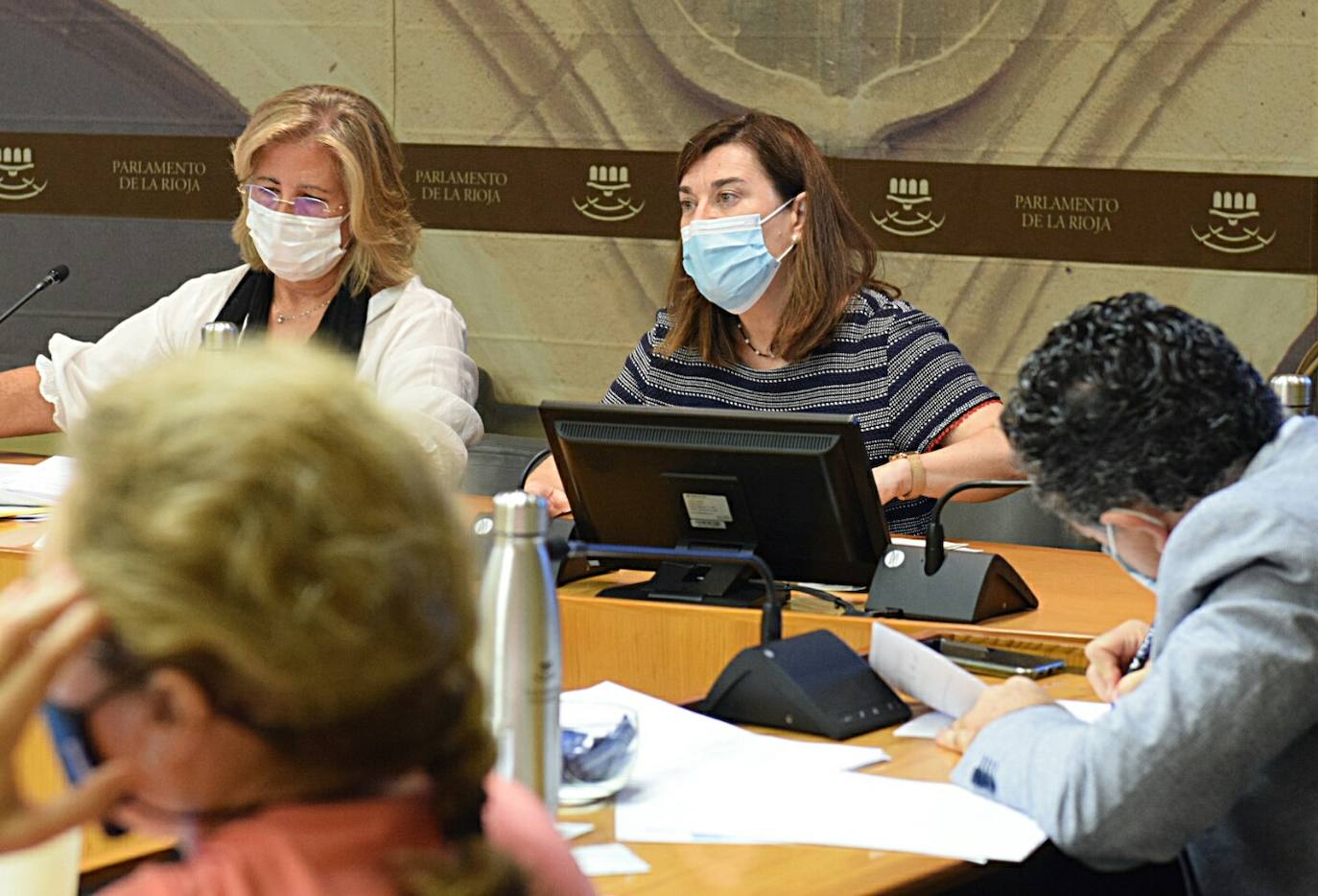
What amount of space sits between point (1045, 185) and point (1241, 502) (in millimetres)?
2728

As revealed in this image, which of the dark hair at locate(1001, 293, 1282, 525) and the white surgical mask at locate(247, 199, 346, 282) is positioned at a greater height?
the white surgical mask at locate(247, 199, 346, 282)

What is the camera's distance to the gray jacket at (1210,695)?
1.40 metres

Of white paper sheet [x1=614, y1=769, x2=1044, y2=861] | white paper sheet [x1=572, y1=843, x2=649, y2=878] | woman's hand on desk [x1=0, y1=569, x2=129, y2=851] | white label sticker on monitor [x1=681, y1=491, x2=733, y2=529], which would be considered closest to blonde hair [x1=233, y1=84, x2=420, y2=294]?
white label sticker on monitor [x1=681, y1=491, x2=733, y2=529]

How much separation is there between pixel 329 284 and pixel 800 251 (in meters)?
1.01

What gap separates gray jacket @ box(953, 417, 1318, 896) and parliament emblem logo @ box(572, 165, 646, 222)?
3.00 m

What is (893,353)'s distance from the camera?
3170 mm

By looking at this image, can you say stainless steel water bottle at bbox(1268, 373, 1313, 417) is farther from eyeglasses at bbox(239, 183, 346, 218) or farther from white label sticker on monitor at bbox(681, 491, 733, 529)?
eyeglasses at bbox(239, 183, 346, 218)

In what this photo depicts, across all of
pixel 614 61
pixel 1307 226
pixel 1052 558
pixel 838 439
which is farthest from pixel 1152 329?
pixel 614 61

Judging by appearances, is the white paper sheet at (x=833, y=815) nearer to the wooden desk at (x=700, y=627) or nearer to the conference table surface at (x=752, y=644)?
the conference table surface at (x=752, y=644)

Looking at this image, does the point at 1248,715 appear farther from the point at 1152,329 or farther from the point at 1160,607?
the point at 1152,329

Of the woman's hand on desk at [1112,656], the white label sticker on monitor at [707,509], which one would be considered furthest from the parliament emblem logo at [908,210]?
the woman's hand on desk at [1112,656]

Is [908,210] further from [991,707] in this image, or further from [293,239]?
[991,707]

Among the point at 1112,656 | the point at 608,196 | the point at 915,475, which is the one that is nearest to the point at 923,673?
the point at 1112,656

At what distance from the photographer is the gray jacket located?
140 centimetres
